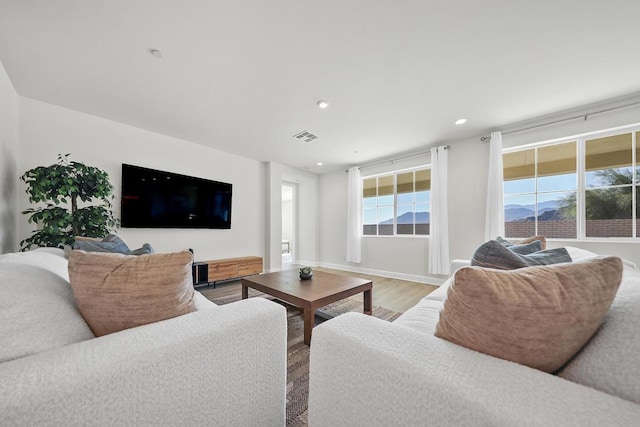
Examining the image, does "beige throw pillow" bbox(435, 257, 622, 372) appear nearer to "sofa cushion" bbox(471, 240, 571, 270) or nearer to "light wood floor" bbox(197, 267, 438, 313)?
"sofa cushion" bbox(471, 240, 571, 270)

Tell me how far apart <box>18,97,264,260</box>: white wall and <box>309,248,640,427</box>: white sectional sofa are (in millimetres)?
3607

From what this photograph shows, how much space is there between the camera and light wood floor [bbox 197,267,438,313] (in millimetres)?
2889

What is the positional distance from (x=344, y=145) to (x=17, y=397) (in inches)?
151

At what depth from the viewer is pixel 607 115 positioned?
2.59 m

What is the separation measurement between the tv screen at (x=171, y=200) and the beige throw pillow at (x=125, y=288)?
9.39 ft

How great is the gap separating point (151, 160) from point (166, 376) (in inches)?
142

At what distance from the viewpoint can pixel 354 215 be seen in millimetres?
4918

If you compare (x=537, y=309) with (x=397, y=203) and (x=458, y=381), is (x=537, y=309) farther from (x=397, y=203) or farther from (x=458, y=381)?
(x=397, y=203)

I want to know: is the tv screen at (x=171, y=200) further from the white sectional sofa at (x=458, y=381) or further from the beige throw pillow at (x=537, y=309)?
the beige throw pillow at (x=537, y=309)

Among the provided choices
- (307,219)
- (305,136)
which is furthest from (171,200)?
(307,219)

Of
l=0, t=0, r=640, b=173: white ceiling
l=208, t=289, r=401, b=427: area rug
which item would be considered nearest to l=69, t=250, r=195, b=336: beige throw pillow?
l=208, t=289, r=401, b=427: area rug

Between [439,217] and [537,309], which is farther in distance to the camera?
[439,217]

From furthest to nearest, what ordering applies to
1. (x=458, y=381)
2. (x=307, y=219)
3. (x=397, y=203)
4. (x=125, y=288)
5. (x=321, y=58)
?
1. (x=307, y=219)
2. (x=397, y=203)
3. (x=321, y=58)
4. (x=125, y=288)
5. (x=458, y=381)

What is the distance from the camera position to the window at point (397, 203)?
4172 millimetres
